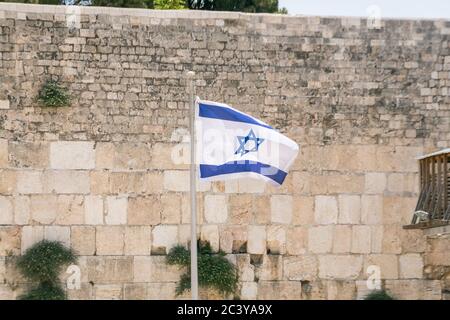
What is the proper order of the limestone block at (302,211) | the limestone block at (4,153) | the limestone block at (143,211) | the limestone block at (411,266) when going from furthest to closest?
the limestone block at (411,266) < the limestone block at (302,211) < the limestone block at (143,211) < the limestone block at (4,153)

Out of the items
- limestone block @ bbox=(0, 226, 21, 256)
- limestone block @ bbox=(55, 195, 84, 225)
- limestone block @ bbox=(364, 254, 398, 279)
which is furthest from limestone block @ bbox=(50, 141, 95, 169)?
limestone block @ bbox=(364, 254, 398, 279)

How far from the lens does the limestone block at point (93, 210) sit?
1738 cm

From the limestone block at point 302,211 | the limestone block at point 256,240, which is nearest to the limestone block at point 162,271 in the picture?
the limestone block at point 256,240

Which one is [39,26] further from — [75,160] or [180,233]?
[180,233]

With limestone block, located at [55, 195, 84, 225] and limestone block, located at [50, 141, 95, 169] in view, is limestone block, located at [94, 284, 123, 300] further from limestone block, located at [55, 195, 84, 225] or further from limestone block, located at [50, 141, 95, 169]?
limestone block, located at [50, 141, 95, 169]

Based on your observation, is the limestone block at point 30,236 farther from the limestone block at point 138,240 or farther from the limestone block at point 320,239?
the limestone block at point 320,239

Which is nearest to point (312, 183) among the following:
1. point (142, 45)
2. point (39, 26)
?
point (142, 45)

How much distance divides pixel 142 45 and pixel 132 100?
2.44 feet

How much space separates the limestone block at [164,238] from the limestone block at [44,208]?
134 centimetres

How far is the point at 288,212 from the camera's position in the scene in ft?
58.6

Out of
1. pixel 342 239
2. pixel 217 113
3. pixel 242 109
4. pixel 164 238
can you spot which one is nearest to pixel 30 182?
pixel 164 238

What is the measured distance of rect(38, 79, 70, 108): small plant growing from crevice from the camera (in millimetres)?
17344

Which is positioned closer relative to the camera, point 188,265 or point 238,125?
point 238,125

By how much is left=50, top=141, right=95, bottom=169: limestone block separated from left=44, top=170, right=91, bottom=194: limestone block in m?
0.09
